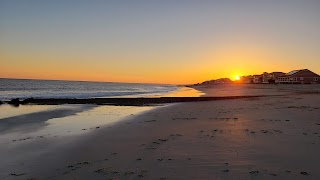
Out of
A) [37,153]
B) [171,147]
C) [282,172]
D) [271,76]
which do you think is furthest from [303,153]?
[271,76]

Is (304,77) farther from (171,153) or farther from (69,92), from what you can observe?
(171,153)

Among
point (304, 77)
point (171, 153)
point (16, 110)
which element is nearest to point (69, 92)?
point (16, 110)

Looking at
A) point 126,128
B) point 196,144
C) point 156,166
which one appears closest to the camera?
point 156,166

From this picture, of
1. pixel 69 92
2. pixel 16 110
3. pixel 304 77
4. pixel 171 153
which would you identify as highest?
pixel 304 77

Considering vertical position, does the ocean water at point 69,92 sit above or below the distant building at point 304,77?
below

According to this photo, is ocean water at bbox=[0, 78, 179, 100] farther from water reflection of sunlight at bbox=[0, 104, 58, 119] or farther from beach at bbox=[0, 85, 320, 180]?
beach at bbox=[0, 85, 320, 180]

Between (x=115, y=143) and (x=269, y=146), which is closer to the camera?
(x=269, y=146)

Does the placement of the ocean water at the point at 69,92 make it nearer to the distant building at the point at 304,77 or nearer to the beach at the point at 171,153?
the beach at the point at 171,153

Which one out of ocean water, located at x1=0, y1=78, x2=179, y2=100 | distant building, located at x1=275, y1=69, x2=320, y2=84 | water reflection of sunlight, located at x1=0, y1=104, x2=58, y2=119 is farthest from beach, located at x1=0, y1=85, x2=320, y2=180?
distant building, located at x1=275, y1=69, x2=320, y2=84

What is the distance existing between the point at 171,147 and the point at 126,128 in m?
5.44

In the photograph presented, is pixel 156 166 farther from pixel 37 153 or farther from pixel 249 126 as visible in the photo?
pixel 249 126

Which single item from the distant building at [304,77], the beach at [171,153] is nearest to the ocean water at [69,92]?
the beach at [171,153]

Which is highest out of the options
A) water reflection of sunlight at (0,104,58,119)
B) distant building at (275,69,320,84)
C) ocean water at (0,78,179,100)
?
distant building at (275,69,320,84)

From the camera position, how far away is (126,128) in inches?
579
